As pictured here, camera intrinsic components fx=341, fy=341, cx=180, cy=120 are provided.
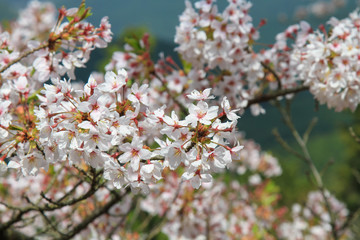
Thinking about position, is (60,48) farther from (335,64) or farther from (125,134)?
(335,64)

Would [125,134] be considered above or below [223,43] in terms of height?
below

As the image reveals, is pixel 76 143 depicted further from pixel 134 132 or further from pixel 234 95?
pixel 234 95

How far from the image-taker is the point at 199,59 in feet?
8.96

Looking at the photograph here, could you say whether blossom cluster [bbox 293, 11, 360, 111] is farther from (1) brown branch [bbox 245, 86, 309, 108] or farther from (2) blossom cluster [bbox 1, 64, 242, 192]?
(2) blossom cluster [bbox 1, 64, 242, 192]

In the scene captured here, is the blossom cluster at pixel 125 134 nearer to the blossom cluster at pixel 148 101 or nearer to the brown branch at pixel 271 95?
the blossom cluster at pixel 148 101

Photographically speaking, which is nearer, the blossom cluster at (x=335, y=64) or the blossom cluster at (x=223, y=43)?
the blossom cluster at (x=335, y=64)

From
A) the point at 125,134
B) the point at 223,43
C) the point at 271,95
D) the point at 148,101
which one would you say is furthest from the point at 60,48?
the point at 271,95

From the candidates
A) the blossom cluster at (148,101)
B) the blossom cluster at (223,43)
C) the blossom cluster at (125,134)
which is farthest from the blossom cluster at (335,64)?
the blossom cluster at (125,134)

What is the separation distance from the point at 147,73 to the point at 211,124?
5.18 ft

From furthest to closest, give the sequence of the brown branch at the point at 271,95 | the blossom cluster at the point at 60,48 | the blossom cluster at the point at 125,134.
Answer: the brown branch at the point at 271,95, the blossom cluster at the point at 60,48, the blossom cluster at the point at 125,134

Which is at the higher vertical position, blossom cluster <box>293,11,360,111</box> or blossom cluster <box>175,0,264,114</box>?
blossom cluster <box>175,0,264,114</box>

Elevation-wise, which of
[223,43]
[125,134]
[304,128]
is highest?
[304,128]

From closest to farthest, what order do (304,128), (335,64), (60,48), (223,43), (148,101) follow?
(148,101) < (60,48) < (335,64) < (223,43) < (304,128)

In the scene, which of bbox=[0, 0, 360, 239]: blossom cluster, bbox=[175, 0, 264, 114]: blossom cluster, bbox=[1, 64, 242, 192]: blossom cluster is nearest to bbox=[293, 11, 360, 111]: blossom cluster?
bbox=[0, 0, 360, 239]: blossom cluster
